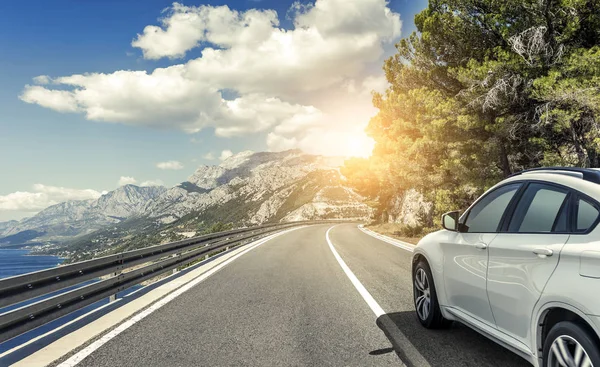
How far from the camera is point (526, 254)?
2984 mm

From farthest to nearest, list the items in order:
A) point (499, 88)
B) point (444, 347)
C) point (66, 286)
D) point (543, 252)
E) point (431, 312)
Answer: point (499, 88) → point (66, 286) → point (431, 312) → point (444, 347) → point (543, 252)

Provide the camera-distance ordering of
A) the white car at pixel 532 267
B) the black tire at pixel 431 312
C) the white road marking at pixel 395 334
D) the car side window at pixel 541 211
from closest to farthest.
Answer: the white car at pixel 532 267 → the car side window at pixel 541 211 → the white road marking at pixel 395 334 → the black tire at pixel 431 312

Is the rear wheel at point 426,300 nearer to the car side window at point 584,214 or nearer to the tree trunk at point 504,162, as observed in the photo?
the car side window at point 584,214

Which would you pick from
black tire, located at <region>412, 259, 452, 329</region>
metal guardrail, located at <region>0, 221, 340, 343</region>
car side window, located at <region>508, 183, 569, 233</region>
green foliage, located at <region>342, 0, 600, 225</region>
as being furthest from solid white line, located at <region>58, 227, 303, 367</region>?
Result: green foliage, located at <region>342, 0, 600, 225</region>

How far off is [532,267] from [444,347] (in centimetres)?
174

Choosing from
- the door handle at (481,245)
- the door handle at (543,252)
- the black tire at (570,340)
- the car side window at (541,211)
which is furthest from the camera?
the door handle at (481,245)

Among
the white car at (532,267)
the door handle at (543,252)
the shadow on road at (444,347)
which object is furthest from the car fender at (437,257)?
the door handle at (543,252)

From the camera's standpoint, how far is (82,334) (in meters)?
4.87

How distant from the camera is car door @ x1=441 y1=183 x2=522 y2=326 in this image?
3619 mm

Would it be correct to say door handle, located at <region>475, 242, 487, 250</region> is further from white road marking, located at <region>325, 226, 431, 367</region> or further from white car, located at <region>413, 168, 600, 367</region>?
white road marking, located at <region>325, 226, 431, 367</region>

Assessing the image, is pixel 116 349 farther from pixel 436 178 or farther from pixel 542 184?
pixel 436 178

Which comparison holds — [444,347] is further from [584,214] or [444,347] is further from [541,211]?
[584,214]

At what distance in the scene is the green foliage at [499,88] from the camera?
11.9 meters

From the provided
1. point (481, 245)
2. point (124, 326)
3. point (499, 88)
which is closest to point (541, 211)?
point (481, 245)
